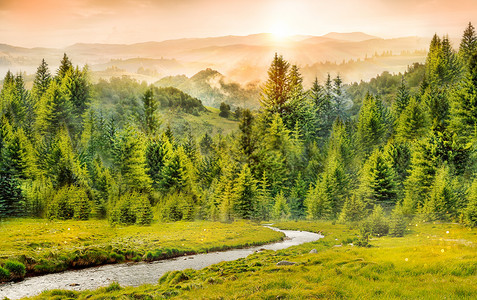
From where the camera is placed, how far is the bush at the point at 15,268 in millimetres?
30000

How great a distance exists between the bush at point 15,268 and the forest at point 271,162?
33.7m

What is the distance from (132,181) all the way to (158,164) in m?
14.5

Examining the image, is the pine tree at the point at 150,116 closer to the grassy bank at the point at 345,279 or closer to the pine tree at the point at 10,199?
the pine tree at the point at 10,199

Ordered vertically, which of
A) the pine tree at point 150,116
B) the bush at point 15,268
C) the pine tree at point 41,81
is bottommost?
the bush at point 15,268

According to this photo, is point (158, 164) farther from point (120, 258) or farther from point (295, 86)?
point (120, 258)

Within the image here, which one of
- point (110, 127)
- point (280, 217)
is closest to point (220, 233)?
point (280, 217)

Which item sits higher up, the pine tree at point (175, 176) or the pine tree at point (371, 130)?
the pine tree at point (371, 130)

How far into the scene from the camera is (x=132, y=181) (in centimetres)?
8531

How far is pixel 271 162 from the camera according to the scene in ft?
318

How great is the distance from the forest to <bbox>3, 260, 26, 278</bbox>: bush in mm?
33665

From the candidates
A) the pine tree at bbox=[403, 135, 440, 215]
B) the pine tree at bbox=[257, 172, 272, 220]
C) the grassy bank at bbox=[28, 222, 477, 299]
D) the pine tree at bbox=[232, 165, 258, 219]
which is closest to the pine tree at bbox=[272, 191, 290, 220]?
the pine tree at bbox=[257, 172, 272, 220]

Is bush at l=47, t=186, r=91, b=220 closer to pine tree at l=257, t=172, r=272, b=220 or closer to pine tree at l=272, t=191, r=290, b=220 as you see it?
pine tree at l=257, t=172, r=272, b=220

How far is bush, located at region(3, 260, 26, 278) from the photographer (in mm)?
30000

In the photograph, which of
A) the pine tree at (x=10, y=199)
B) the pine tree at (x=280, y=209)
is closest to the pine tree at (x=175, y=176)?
the pine tree at (x=280, y=209)
